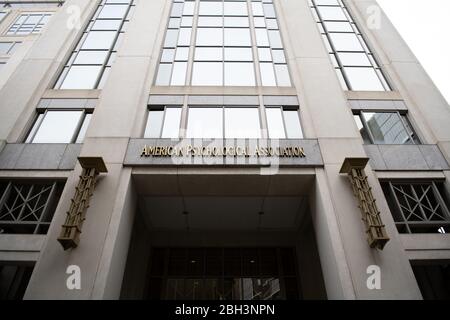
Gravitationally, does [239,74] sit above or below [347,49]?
below

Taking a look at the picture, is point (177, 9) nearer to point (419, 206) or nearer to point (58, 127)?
point (58, 127)

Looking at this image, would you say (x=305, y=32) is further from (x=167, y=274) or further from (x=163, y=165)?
(x=167, y=274)

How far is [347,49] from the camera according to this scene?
55.4 feet

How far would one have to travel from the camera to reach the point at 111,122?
40.9 ft

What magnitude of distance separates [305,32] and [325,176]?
9.67m

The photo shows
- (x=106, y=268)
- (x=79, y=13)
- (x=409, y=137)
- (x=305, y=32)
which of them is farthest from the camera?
(x=79, y=13)

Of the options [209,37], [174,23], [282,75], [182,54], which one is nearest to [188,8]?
[174,23]

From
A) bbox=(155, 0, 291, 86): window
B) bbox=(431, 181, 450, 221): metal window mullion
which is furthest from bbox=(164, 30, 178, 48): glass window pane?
bbox=(431, 181, 450, 221): metal window mullion

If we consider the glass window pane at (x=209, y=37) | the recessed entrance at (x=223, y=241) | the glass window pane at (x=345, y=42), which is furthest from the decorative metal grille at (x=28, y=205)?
the glass window pane at (x=345, y=42)

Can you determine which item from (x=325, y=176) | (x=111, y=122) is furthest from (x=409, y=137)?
(x=111, y=122)

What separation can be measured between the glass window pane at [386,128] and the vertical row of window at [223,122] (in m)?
3.47

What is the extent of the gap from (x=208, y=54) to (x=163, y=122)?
5.61 metres

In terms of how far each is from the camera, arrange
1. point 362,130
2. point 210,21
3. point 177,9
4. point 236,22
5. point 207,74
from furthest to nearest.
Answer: point 177,9 → point 210,21 → point 236,22 → point 207,74 → point 362,130

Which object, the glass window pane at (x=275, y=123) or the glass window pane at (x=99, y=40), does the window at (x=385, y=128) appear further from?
the glass window pane at (x=99, y=40)
